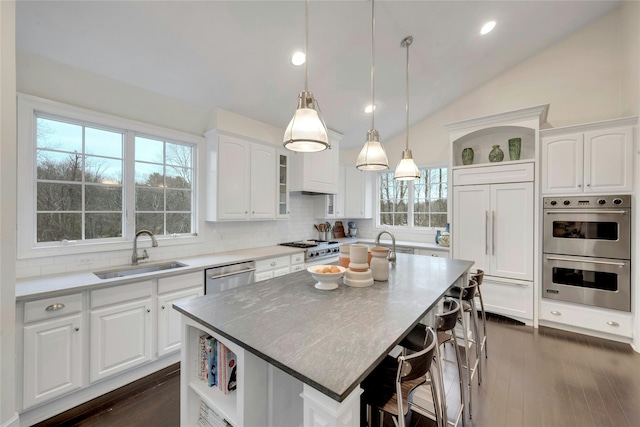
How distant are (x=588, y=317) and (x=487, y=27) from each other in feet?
11.4

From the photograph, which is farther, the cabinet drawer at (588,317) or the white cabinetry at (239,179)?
the white cabinetry at (239,179)

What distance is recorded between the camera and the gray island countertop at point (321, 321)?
915 millimetres

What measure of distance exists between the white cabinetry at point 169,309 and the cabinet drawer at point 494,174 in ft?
12.0

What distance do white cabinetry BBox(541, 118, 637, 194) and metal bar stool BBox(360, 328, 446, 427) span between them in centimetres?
318

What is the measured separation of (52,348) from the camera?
1800 mm

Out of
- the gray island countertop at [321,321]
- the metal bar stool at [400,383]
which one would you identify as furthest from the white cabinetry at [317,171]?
the metal bar stool at [400,383]

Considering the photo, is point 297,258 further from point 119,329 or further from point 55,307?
point 55,307

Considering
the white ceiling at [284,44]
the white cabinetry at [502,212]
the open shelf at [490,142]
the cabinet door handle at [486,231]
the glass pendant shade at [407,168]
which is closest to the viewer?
the white ceiling at [284,44]

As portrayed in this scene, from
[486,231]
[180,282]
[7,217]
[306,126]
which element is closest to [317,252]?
[180,282]

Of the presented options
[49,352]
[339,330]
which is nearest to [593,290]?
[339,330]

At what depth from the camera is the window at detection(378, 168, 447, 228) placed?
4.64 m

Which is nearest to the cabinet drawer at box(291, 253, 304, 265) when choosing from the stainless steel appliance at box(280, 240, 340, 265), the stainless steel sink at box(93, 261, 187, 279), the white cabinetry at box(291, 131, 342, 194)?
the stainless steel appliance at box(280, 240, 340, 265)

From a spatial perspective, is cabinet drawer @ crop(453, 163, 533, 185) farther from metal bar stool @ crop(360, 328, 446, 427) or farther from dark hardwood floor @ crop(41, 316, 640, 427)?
metal bar stool @ crop(360, 328, 446, 427)

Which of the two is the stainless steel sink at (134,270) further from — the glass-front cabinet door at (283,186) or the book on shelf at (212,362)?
the glass-front cabinet door at (283,186)
